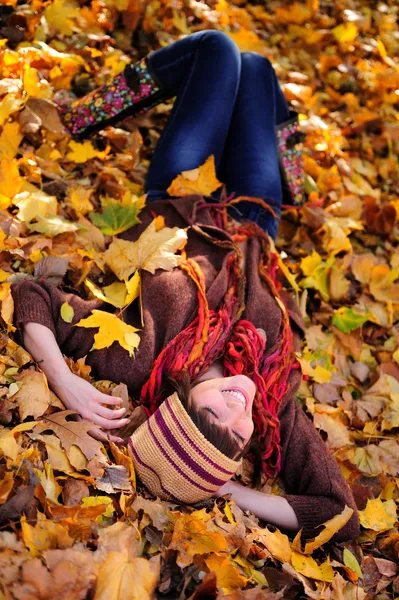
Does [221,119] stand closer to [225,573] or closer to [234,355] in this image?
[234,355]

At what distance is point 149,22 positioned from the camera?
3.38 m

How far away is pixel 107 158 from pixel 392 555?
2.26 m

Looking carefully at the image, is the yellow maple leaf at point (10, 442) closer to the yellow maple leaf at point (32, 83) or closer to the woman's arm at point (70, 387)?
the woman's arm at point (70, 387)

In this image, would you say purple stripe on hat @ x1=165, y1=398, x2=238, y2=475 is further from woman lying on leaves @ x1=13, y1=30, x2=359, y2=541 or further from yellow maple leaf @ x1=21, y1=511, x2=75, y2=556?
yellow maple leaf @ x1=21, y1=511, x2=75, y2=556

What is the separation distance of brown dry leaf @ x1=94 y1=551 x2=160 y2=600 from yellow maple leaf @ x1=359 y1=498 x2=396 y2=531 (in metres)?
1.07

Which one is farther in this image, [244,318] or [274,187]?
[274,187]

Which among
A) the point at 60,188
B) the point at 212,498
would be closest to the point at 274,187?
the point at 60,188

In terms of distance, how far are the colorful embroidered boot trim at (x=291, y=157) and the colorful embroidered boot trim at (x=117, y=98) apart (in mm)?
706

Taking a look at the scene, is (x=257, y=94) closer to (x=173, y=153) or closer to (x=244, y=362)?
(x=173, y=153)

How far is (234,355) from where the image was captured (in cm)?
213

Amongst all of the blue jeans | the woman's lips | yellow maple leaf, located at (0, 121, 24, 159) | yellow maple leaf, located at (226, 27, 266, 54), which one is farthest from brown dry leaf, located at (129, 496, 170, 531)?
yellow maple leaf, located at (226, 27, 266, 54)

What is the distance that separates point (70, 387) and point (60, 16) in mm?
2212

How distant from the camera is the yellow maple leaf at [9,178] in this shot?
7.39 feet

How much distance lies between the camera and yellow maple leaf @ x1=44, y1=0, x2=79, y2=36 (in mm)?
2986
